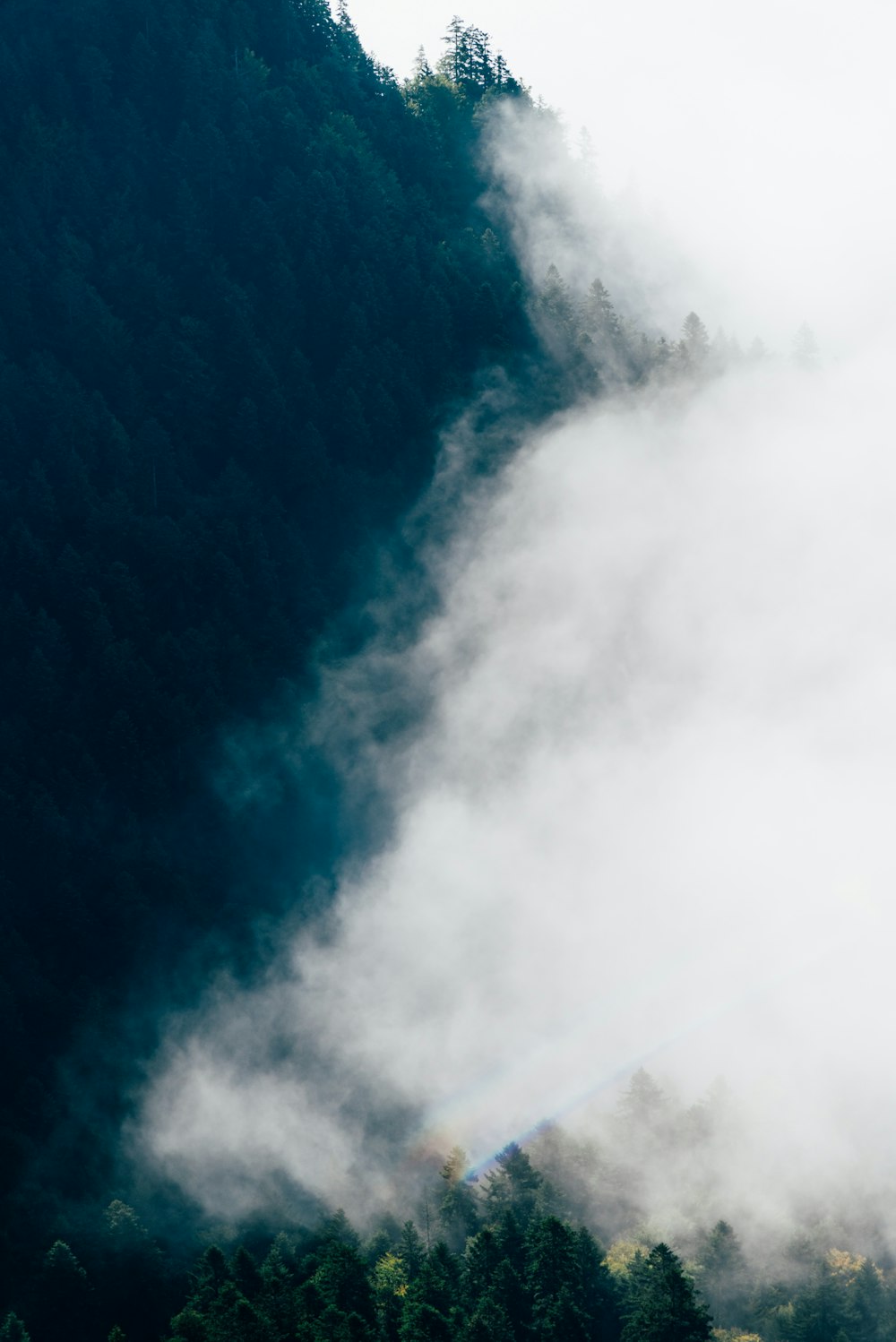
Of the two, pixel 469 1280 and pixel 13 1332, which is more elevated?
pixel 13 1332

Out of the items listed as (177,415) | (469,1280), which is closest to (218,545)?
(177,415)

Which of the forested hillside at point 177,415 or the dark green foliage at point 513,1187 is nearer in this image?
the dark green foliage at point 513,1187

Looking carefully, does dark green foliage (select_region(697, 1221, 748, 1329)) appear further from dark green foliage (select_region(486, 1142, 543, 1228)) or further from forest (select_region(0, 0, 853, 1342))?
dark green foliage (select_region(486, 1142, 543, 1228))

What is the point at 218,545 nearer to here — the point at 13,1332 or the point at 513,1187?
the point at 513,1187

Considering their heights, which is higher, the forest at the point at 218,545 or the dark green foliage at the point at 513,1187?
the forest at the point at 218,545

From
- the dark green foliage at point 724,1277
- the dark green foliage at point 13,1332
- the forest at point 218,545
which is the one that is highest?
the forest at point 218,545

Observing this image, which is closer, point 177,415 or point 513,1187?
point 513,1187

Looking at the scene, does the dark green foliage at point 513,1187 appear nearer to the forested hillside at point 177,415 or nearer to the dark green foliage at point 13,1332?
the forested hillside at point 177,415

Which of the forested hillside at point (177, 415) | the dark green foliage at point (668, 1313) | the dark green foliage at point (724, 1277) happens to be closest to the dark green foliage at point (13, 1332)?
the forested hillside at point (177, 415)
